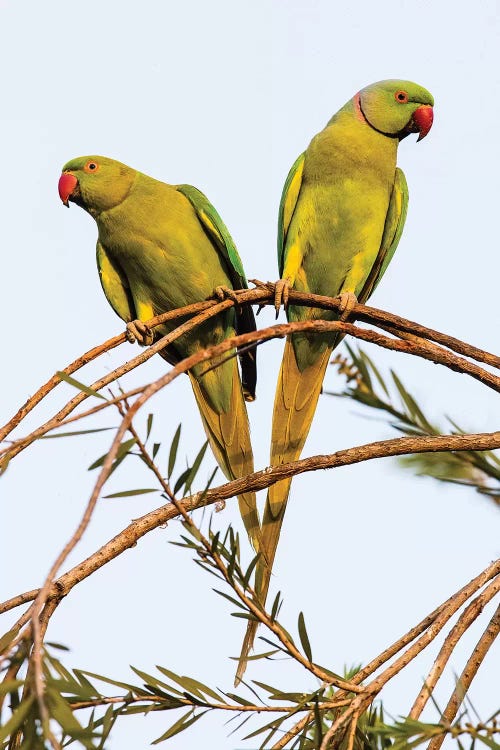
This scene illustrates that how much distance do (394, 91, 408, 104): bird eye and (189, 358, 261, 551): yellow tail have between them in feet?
4.39

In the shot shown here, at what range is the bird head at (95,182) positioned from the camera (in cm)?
332

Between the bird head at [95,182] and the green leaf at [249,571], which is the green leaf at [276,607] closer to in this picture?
the green leaf at [249,571]

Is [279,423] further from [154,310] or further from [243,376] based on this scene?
[154,310]

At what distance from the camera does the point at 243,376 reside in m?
3.22

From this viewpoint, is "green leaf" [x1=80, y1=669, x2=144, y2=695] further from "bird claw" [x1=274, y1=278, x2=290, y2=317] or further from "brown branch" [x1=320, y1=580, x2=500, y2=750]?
"bird claw" [x1=274, y1=278, x2=290, y2=317]

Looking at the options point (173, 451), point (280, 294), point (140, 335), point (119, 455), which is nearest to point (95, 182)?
point (140, 335)

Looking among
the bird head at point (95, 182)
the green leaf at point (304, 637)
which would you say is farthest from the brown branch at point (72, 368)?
the bird head at point (95, 182)

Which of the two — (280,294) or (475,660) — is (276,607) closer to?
(475,660)

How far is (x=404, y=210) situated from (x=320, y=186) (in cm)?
40

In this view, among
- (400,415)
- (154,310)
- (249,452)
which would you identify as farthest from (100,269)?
(400,415)

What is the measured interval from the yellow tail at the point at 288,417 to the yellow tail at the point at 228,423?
185 millimetres

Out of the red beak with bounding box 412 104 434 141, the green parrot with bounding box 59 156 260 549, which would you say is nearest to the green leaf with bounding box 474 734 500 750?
the green parrot with bounding box 59 156 260 549

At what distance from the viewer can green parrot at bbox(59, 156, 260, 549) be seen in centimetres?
317

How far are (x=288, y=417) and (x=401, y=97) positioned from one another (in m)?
1.52
